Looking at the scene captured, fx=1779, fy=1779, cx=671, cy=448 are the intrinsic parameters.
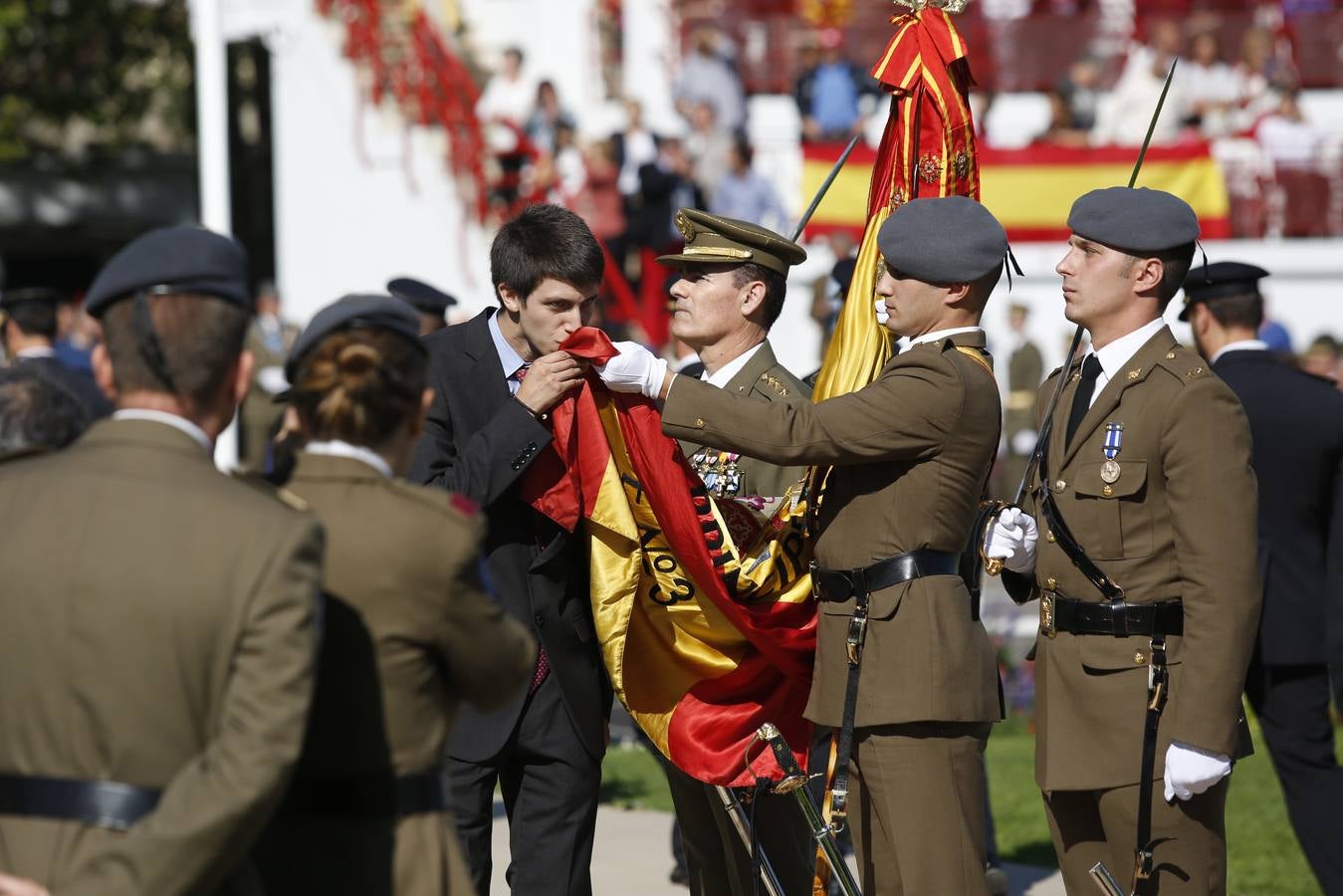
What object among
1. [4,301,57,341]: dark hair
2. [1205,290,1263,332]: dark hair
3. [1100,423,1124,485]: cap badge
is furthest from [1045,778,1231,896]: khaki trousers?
[4,301,57,341]: dark hair

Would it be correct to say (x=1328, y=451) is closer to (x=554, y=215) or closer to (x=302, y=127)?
(x=554, y=215)

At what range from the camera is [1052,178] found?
1653 centimetres

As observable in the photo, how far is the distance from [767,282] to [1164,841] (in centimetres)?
188

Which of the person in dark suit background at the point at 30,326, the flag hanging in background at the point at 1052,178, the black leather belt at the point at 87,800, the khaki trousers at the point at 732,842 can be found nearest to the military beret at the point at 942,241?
the khaki trousers at the point at 732,842

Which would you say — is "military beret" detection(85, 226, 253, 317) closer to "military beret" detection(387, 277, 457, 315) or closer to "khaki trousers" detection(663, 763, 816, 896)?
"khaki trousers" detection(663, 763, 816, 896)

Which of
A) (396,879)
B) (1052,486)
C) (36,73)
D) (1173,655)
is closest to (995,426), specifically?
(1052,486)

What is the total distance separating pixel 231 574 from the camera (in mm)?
2697

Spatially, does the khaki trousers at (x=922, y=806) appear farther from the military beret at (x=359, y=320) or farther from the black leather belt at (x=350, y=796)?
the military beret at (x=359, y=320)

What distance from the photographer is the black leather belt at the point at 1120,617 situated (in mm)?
4293

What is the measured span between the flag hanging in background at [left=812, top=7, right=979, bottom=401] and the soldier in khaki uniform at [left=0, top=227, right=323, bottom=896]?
2271 millimetres

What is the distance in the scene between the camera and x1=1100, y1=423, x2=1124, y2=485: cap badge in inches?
170

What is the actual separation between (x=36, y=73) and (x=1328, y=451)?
22.9m

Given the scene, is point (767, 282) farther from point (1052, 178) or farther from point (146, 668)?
point (1052, 178)

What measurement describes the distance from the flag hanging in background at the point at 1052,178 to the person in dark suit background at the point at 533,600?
1150 cm
